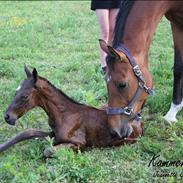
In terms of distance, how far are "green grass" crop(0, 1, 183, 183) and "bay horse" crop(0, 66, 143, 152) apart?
0.29ft

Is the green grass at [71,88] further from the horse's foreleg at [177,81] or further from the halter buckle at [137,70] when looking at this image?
the halter buckle at [137,70]

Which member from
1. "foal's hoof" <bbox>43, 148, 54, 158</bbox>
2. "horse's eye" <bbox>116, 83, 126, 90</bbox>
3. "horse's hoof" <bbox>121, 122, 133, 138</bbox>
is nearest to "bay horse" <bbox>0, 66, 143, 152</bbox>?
"foal's hoof" <bbox>43, 148, 54, 158</bbox>

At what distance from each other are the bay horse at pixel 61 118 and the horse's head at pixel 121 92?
0.30 metres

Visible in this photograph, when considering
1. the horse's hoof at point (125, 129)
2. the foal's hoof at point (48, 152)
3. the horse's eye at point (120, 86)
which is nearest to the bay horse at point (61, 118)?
the foal's hoof at point (48, 152)

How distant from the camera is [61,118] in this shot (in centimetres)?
383

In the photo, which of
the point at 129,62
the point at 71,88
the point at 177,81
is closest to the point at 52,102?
the point at 129,62

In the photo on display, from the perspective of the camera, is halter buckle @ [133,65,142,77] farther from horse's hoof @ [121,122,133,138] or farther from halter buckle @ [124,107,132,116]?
horse's hoof @ [121,122,133,138]

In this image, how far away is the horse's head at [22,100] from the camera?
146 inches

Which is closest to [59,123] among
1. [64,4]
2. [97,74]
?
[97,74]

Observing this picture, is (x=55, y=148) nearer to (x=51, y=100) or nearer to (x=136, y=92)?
(x=51, y=100)

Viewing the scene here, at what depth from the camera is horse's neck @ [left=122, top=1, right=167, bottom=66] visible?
3512mm

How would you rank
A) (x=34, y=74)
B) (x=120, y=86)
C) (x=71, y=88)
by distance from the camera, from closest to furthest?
(x=120, y=86) < (x=34, y=74) < (x=71, y=88)

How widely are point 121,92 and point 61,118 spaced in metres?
0.64

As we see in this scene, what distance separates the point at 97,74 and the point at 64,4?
7439 mm
